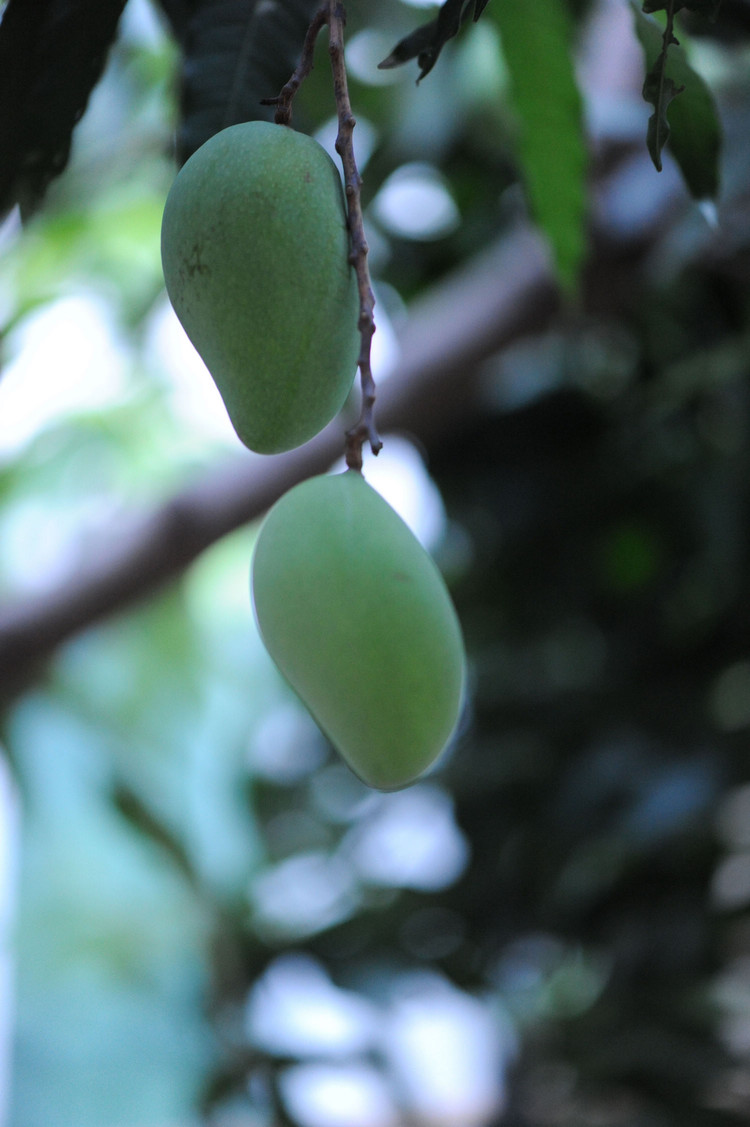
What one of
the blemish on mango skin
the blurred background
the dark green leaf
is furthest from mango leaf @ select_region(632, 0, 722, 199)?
the blurred background

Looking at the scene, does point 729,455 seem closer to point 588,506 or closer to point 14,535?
point 588,506

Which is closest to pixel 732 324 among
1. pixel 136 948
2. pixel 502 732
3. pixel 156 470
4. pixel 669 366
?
pixel 669 366

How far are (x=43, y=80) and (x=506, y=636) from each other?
0.83 metres

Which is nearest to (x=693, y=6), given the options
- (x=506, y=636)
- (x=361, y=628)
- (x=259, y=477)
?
(x=361, y=628)

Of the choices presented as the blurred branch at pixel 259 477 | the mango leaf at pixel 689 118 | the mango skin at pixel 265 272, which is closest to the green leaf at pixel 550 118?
the mango leaf at pixel 689 118

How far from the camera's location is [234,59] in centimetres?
33

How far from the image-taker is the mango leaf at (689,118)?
0.30 meters

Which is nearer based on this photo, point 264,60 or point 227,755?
A: point 264,60

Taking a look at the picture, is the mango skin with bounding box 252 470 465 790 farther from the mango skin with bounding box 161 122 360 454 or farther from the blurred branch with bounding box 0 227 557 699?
the blurred branch with bounding box 0 227 557 699

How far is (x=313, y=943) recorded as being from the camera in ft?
3.81

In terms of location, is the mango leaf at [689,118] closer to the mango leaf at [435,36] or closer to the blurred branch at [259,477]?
the mango leaf at [435,36]

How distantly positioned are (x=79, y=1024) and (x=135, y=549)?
3.35ft

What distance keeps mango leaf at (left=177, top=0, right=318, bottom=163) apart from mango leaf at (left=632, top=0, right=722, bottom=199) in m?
0.10

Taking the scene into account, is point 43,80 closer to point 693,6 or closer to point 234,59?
point 234,59
